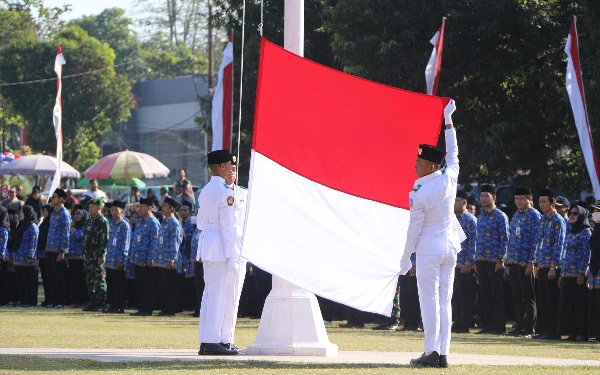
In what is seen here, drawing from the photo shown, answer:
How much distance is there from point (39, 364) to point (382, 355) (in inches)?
135

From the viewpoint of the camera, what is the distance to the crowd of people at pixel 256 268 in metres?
16.4

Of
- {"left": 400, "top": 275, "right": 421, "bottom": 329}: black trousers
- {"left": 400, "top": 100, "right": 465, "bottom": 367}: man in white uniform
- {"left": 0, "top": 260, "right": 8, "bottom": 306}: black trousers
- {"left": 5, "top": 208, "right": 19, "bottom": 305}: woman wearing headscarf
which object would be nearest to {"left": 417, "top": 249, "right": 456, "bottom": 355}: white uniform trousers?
{"left": 400, "top": 100, "right": 465, "bottom": 367}: man in white uniform

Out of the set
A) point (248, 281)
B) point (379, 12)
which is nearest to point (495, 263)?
point (248, 281)

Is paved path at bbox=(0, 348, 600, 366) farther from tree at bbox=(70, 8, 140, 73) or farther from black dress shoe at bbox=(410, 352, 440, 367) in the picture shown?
tree at bbox=(70, 8, 140, 73)

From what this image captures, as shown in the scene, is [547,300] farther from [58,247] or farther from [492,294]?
[58,247]

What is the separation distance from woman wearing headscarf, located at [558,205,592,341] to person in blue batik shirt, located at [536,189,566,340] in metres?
0.17

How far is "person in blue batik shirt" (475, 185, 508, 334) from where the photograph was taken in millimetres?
17094

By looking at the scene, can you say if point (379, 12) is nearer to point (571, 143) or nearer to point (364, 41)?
point (364, 41)

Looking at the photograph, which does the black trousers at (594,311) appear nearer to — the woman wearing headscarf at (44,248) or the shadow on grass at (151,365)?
the shadow on grass at (151,365)

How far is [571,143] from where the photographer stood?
2644 cm

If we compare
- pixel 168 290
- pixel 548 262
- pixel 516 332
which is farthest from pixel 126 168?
pixel 548 262

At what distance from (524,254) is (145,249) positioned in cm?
725

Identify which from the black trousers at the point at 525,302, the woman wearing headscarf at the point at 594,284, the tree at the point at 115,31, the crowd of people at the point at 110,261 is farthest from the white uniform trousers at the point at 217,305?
the tree at the point at 115,31

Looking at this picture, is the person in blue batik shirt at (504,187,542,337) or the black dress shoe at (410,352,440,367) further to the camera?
the person in blue batik shirt at (504,187,542,337)
